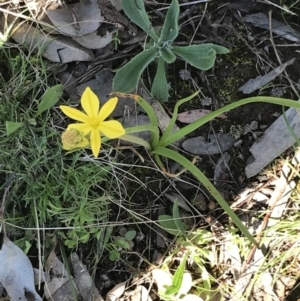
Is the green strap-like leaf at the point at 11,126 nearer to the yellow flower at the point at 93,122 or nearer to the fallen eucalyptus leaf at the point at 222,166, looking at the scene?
the yellow flower at the point at 93,122

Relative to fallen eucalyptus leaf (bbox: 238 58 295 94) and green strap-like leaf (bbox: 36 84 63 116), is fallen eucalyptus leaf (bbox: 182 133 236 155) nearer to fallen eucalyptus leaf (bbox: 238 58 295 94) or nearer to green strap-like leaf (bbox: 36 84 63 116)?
fallen eucalyptus leaf (bbox: 238 58 295 94)

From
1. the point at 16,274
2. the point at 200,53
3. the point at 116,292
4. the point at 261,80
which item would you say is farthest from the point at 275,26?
the point at 16,274

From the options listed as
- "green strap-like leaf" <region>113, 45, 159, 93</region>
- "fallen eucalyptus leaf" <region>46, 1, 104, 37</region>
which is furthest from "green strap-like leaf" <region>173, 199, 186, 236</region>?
"fallen eucalyptus leaf" <region>46, 1, 104, 37</region>

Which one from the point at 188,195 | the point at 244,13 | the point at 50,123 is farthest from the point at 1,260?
the point at 244,13

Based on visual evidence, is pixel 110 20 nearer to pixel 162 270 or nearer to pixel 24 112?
pixel 24 112

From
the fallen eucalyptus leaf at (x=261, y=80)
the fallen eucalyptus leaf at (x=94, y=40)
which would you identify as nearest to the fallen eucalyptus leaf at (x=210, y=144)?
the fallen eucalyptus leaf at (x=261, y=80)

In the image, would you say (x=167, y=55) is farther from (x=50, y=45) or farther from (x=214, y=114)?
(x=50, y=45)
